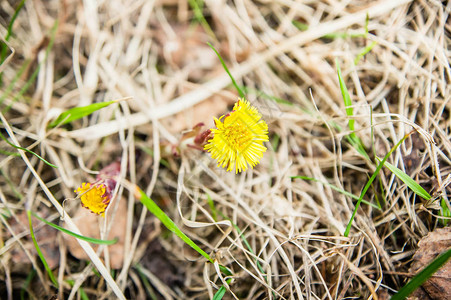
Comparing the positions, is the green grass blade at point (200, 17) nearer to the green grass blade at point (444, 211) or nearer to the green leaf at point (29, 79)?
the green leaf at point (29, 79)

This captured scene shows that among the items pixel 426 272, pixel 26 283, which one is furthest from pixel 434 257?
pixel 26 283

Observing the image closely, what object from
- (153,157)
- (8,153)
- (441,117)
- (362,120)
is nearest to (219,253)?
(153,157)

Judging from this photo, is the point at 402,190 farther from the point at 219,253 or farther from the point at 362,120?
the point at 219,253

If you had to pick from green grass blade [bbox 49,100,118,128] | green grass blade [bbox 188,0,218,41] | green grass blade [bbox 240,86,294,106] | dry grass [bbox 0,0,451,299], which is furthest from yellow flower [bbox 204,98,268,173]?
green grass blade [bbox 188,0,218,41]

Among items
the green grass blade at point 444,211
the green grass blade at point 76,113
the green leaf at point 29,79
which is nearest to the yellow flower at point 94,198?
the green grass blade at point 76,113

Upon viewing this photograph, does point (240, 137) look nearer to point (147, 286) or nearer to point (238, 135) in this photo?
point (238, 135)

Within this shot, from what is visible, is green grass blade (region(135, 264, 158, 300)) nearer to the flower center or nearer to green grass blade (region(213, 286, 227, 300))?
green grass blade (region(213, 286, 227, 300))
